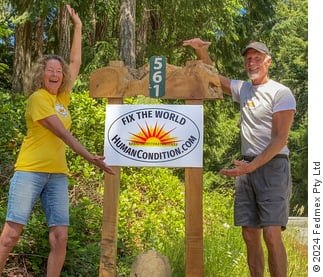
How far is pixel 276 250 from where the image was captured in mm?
3615

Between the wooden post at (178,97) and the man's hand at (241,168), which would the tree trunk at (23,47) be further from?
the man's hand at (241,168)

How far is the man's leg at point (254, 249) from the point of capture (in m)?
3.78

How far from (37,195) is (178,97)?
1320mm

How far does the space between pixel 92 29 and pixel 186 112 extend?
9.95 metres

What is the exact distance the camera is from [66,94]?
391cm

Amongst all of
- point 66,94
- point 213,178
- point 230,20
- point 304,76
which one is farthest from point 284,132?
point 304,76

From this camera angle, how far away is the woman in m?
3.61

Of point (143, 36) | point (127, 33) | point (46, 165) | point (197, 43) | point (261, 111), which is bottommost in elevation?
point (46, 165)

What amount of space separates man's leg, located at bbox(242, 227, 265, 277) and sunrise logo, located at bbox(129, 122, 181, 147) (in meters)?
0.89

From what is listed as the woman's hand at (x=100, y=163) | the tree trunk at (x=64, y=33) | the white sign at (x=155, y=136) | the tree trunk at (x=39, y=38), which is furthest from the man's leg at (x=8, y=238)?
the tree trunk at (x=39, y=38)

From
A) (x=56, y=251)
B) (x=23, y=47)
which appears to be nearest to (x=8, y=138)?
(x=56, y=251)

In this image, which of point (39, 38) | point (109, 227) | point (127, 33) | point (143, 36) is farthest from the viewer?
point (39, 38)

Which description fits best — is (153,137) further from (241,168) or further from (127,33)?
(127,33)

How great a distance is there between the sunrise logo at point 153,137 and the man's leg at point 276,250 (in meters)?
1.03
